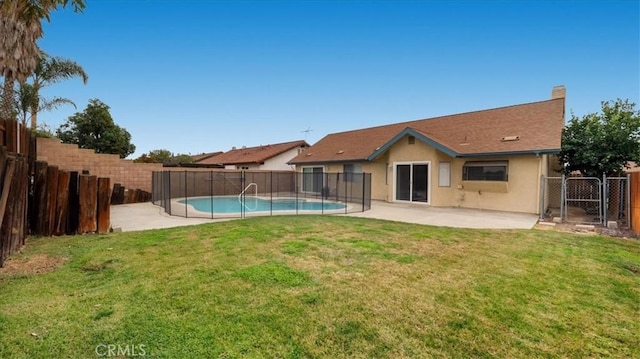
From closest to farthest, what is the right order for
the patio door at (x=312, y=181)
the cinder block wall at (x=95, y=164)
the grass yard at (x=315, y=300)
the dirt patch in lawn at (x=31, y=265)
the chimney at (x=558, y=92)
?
the grass yard at (x=315, y=300), the dirt patch in lawn at (x=31, y=265), the cinder block wall at (x=95, y=164), the chimney at (x=558, y=92), the patio door at (x=312, y=181)

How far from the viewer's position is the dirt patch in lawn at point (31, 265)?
443cm

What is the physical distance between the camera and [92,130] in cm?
2478

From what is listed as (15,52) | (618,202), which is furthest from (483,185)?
(15,52)

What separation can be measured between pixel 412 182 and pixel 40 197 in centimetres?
1367

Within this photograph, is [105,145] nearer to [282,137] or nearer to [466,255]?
[282,137]

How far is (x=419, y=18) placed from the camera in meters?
13.6

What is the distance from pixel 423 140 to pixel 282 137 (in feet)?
81.5

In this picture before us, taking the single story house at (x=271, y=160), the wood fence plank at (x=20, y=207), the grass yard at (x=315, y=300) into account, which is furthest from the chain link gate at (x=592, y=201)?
the single story house at (x=271, y=160)

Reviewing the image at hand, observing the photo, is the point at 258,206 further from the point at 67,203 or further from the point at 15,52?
the point at 15,52

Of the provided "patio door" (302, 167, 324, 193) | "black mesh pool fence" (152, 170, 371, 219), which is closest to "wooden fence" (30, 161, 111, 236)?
"black mesh pool fence" (152, 170, 371, 219)

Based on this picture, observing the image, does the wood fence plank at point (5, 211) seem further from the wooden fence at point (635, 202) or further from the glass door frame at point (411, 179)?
the glass door frame at point (411, 179)

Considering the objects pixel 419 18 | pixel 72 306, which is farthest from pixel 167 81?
pixel 72 306

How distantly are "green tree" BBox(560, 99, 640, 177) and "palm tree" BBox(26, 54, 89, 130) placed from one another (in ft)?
81.9

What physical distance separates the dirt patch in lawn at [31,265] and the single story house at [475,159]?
13114mm
